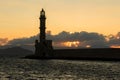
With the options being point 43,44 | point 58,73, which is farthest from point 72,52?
point 58,73

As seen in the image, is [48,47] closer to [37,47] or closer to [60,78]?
[37,47]

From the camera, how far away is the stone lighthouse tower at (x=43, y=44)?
15041 cm

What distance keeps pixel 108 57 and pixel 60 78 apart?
9049 centimetres

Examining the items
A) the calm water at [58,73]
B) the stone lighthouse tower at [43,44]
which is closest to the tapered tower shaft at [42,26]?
the stone lighthouse tower at [43,44]

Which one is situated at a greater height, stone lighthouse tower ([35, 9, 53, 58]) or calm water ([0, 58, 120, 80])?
stone lighthouse tower ([35, 9, 53, 58])

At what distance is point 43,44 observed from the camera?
153500 millimetres

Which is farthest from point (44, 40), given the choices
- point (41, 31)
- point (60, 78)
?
point (60, 78)

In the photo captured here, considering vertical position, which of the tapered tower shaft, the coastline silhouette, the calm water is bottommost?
the calm water

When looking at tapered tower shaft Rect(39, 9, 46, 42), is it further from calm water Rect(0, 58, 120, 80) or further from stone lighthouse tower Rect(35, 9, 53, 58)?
calm water Rect(0, 58, 120, 80)

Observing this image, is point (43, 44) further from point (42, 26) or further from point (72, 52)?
point (72, 52)

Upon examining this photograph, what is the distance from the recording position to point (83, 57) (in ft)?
537

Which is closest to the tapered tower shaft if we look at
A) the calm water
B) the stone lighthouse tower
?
the stone lighthouse tower

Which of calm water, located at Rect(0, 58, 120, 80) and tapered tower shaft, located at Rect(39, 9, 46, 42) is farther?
tapered tower shaft, located at Rect(39, 9, 46, 42)

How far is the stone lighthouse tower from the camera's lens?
150413 millimetres
